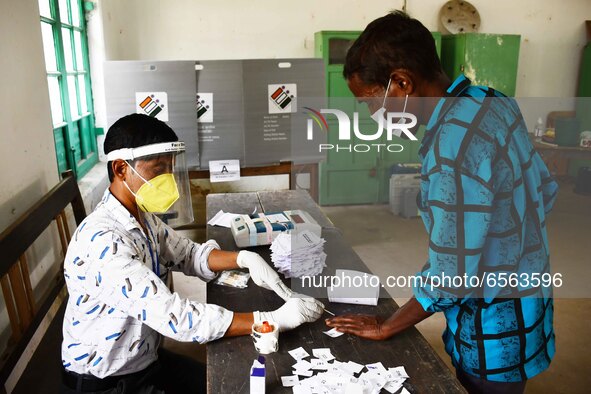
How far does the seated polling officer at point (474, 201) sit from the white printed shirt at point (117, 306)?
0.64m

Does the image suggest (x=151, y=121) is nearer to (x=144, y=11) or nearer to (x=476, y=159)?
(x=476, y=159)

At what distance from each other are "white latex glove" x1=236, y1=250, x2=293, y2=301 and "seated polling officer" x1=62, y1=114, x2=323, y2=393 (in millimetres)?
10

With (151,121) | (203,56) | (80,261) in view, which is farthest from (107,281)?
(203,56)

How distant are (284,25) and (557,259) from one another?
3.63 meters

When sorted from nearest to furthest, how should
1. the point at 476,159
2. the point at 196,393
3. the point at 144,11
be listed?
1. the point at 476,159
2. the point at 196,393
3. the point at 144,11

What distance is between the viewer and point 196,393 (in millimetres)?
1646

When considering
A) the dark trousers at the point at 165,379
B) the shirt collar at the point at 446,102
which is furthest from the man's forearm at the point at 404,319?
the dark trousers at the point at 165,379

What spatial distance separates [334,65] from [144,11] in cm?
209

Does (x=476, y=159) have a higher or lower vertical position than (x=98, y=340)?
higher

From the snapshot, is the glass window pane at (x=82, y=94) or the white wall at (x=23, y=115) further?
the glass window pane at (x=82, y=94)

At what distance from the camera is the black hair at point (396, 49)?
1.08 m

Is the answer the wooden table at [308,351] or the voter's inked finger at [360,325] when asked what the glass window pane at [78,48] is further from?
the voter's inked finger at [360,325]

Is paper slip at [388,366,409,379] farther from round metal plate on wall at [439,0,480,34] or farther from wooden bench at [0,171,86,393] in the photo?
round metal plate on wall at [439,0,480,34]

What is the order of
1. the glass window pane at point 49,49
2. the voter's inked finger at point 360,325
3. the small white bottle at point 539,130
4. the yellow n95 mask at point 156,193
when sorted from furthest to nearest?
the small white bottle at point 539,130
the glass window pane at point 49,49
the yellow n95 mask at point 156,193
the voter's inked finger at point 360,325
